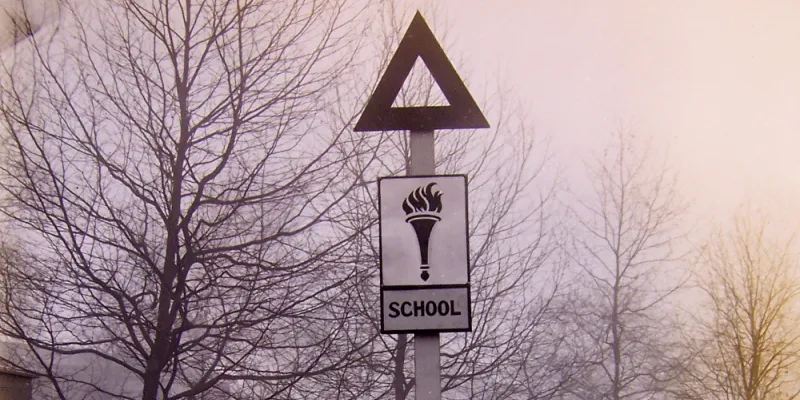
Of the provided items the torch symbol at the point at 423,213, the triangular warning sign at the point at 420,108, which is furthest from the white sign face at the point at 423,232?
the triangular warning sign at the point at 420,108

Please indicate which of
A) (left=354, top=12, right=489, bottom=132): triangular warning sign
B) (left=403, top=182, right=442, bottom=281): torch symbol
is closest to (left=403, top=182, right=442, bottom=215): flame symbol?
(left=403, top=182, right=442, bottom=281): torch symbol

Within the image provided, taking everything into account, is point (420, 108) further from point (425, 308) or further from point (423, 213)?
point (425, 308)

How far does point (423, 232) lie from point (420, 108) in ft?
1.99

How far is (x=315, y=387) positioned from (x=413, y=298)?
315 centimetres

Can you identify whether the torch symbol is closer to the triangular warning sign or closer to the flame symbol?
the flame symbol

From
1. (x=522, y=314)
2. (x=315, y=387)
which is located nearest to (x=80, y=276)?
(x=315, y=387)

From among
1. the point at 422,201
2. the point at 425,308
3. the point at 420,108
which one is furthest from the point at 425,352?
the point at 420,108

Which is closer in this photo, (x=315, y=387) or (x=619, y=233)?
(x=315, y=387)

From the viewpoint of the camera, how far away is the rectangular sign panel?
3416mm

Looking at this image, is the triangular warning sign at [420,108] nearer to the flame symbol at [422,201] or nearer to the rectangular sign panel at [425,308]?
the flame symbol at [422,201]

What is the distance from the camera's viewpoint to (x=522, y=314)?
7996 millimetres

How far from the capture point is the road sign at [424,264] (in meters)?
3.42

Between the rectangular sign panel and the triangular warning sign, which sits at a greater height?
the triangular warning sign

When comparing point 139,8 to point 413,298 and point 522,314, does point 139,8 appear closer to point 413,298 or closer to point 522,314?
point 413,298
